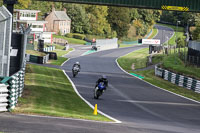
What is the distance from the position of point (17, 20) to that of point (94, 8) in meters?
41.6

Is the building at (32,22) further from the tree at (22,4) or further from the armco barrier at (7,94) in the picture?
the armco barrier at (7,94)

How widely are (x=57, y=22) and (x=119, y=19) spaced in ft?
83.6

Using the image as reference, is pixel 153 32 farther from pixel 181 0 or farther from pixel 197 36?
pixel 181 0

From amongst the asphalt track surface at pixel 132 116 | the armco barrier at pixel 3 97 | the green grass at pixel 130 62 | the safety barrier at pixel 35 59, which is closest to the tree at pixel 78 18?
the green grass at pixel 130 62

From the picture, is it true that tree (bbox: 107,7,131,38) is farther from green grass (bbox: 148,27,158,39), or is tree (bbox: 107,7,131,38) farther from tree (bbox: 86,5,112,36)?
green grass (bbox: 148,27,158,39)

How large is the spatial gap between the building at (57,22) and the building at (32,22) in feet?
54.5

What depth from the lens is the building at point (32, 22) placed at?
4374 inches

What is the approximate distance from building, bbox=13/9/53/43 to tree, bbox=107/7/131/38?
37.9m

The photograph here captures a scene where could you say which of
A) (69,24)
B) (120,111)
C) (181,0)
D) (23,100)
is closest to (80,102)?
(120,111)

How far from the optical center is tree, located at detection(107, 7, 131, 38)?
151m

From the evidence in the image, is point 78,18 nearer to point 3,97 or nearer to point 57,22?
point 57,22

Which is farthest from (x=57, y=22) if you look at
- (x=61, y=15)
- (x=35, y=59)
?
(x=35, y=59)

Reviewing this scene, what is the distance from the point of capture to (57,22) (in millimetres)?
136875

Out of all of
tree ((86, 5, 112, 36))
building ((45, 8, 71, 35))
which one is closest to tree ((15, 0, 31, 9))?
building ((45, 8, 71, 35))
